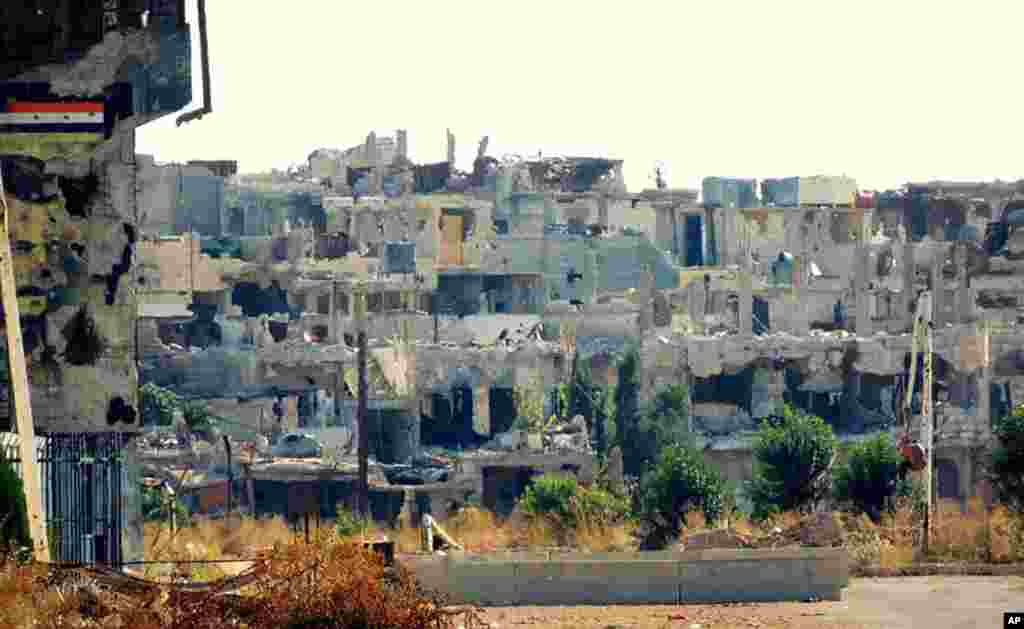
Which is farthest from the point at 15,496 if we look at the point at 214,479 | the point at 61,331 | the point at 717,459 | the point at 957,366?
the point at 957,366

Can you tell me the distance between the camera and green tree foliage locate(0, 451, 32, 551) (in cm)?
2002

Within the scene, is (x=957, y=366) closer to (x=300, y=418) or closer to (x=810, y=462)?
(x=300, y=418)

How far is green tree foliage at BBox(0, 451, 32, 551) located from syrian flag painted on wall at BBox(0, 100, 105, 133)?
129 inches

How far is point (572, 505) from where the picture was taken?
36.2 metres

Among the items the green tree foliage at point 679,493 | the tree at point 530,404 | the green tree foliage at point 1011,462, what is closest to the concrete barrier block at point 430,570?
the green tree foliage at point 1011,462

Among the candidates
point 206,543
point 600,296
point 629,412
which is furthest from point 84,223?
point 600,296

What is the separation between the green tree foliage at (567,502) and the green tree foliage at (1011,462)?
6154mm

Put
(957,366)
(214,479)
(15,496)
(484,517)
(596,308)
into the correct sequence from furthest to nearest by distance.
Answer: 1. (596,308)
2. (957,366)
3. (214,479)
4. (484,517)
5. (15,496)

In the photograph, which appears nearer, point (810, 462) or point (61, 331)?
point (61, 331)

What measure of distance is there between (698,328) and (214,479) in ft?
54.5

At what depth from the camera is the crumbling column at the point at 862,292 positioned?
57969mm

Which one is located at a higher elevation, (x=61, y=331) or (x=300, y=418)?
(x=61, y=331)

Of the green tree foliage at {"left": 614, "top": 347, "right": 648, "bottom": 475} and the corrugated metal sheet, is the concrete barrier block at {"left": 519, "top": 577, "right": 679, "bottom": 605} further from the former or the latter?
the corrugated metal sheet

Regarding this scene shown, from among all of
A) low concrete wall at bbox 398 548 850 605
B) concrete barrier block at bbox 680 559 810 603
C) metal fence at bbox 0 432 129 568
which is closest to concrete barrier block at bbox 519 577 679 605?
low concrete wall at bbox 398 548 850 605
